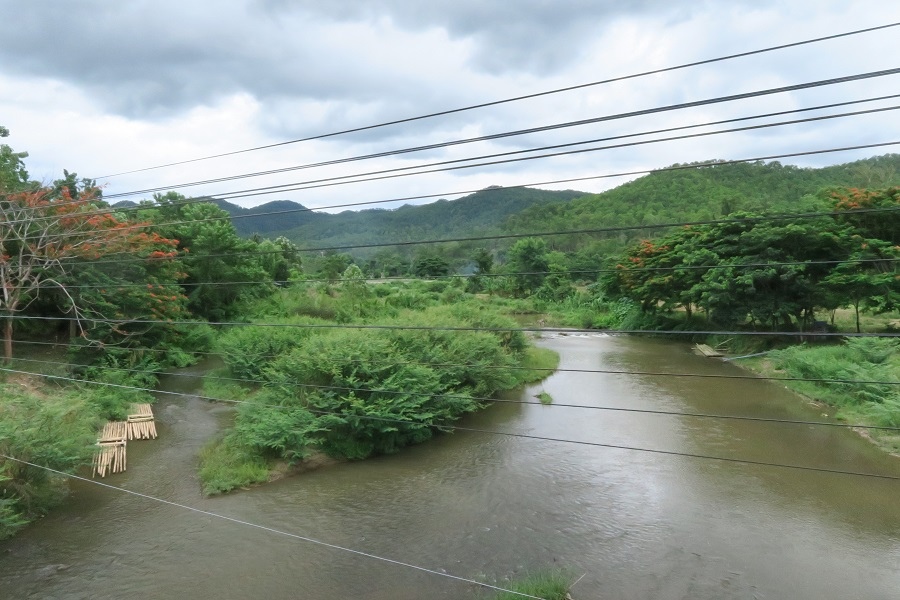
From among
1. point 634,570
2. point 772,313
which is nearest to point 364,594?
point 634,570

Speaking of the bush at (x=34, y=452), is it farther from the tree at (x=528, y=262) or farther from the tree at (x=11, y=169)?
the tree at (x=528, y=262)

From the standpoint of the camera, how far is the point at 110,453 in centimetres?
1021

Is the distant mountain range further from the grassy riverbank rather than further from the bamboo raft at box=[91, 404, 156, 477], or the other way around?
the bamboo raft at box=[91, 404, 156, 477]

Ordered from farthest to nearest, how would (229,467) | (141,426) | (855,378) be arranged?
(855,378) → (141,426) → (229,467)

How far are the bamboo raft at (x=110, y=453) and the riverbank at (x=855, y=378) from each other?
44.3 feet

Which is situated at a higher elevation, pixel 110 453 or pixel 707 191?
pixel 707 191

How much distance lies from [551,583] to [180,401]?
11096 millimetres

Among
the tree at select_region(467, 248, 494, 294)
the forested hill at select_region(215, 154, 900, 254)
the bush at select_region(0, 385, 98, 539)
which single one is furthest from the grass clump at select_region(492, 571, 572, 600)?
the tree at select_region(467, 248, 494, 294)

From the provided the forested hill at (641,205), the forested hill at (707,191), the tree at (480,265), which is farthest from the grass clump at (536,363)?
the tree at (480,265)

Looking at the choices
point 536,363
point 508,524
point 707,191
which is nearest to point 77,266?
point 508,524

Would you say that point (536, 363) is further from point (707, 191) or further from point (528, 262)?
point (707, 191)

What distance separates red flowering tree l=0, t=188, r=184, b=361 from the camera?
1120 centimetres

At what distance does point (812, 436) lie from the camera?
11.7 meters

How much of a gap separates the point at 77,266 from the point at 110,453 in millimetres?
5009
